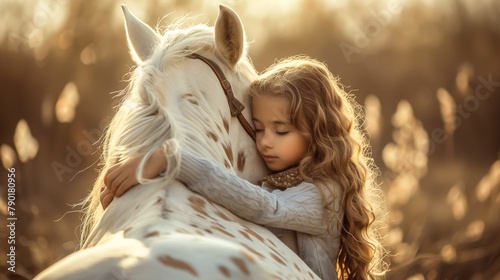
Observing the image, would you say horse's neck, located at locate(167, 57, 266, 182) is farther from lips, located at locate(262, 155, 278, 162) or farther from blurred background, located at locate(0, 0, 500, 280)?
blurred background, located at locate(0, 0, 500, 280)

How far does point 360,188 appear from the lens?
189cm

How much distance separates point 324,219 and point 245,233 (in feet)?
1.56

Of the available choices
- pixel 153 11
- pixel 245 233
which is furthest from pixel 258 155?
pixel 153 11

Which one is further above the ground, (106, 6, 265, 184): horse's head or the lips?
(106, 6, 265, 184): horse's head

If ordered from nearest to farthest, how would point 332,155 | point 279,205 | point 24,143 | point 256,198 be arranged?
point 256,198 < point 279,205 < point 332,155 < point 24,143

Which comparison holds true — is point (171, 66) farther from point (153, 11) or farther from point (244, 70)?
point (153, 11)

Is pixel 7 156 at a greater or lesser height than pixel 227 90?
lesser

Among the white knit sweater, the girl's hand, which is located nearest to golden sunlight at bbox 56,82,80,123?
the white knit sweater

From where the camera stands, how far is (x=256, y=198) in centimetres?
146

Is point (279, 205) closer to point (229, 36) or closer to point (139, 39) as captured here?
point (229, 36)

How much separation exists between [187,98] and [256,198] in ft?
1.01

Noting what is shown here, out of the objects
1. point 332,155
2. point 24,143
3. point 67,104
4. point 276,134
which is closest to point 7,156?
point 24,143

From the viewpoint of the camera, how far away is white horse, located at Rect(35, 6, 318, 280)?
927 millimetres

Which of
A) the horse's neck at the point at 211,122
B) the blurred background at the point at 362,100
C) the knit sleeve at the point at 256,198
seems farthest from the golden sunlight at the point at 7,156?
the knit sleeve at the point at 256,198
